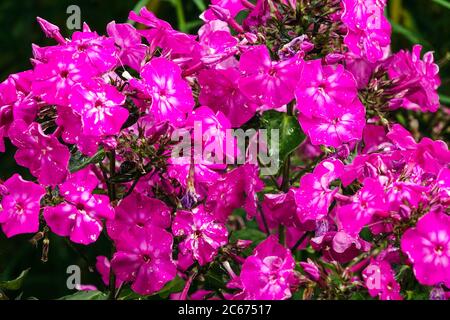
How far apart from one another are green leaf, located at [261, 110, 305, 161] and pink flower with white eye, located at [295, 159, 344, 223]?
94 millimetres

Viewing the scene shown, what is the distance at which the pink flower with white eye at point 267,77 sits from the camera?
3.62 feet

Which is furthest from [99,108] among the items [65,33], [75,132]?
[65,33]

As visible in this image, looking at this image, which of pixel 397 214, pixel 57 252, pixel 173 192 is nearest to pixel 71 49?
pixel 173 192

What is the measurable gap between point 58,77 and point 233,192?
26cm

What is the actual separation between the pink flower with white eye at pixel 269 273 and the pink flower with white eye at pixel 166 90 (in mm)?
195

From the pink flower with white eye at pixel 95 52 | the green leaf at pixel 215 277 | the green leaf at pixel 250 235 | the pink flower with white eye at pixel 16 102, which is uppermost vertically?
the pink flower with white eye at pixel 95 52

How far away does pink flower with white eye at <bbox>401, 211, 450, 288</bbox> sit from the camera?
0.98 metres

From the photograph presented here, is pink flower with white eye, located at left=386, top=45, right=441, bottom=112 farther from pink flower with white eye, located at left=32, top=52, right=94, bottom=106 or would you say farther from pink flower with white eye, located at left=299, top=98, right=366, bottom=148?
pink flower with white eye, located at left=32, top=52, right=94, bottom=106

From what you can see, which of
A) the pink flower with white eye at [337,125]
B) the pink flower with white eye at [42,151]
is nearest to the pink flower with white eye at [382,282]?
the pink flower with white eye at [337,125]

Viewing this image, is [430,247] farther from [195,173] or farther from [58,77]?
[58,77]

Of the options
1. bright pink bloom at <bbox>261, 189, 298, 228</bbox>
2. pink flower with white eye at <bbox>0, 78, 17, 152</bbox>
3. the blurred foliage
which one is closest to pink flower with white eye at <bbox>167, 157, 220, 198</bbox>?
bright pink bloom at <bbox>261, 189, 298, 228</bbox>

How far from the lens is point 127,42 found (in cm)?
120

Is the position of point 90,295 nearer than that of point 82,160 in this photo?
No

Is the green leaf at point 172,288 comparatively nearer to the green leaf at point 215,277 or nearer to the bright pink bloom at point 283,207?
the green leaf at point 215,277
